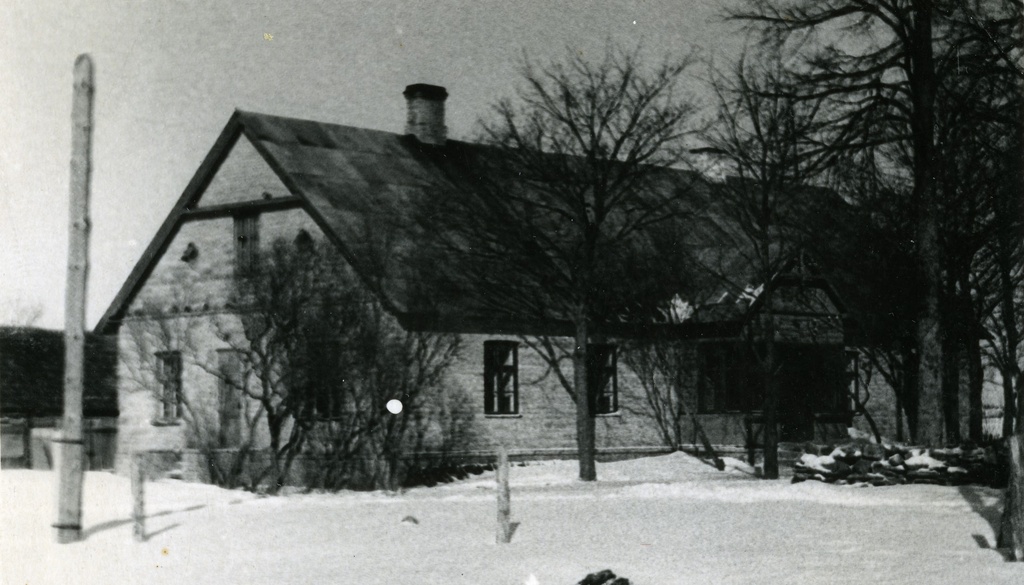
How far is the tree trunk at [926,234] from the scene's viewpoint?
2033 centimetres

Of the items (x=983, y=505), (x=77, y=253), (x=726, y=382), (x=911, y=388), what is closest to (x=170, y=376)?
(x=77, y=253)

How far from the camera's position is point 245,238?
24.5 metres

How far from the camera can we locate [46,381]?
28.1 meters

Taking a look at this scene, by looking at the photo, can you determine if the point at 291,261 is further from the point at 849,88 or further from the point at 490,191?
the point at 849,88

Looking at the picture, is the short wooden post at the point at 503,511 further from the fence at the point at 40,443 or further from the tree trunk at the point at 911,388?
the tree trunk at the point at 911,388

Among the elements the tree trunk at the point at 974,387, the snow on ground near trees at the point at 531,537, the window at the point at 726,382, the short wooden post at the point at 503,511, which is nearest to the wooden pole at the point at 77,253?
the snow on ground near trees at the point at 531,537

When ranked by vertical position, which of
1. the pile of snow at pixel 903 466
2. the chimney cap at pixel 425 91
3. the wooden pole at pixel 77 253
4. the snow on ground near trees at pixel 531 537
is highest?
the chimney cap at pixel 425 91

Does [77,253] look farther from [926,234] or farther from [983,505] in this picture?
[926,234]

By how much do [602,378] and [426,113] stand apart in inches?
Result: 260

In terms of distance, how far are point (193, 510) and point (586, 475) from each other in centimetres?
823

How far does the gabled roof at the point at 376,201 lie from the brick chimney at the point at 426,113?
29 centimetres

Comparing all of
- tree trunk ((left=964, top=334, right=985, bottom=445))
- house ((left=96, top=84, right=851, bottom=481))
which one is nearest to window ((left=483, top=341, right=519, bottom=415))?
house ((left=96, top=84, right=851, bottom=481))

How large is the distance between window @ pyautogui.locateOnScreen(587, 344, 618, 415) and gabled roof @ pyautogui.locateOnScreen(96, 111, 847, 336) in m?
0.70

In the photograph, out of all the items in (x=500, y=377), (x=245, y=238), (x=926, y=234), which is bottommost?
(x=500, y=377)
